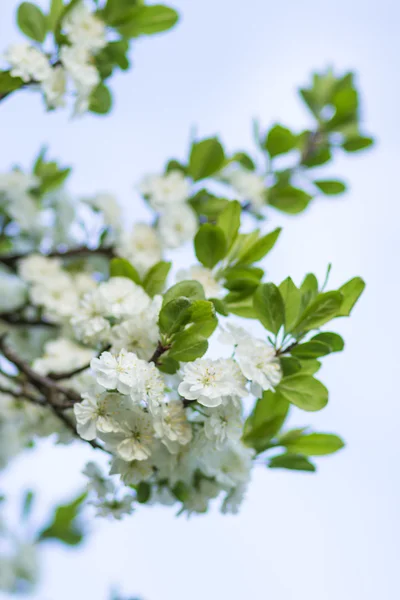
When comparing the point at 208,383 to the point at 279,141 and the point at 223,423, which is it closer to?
the point at 223,423

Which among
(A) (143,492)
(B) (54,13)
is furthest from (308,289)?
(B) (54,13)

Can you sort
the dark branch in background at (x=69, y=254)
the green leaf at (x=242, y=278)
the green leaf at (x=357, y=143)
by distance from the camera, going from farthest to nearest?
1. the green leaf at (x=357, y=143)
2. the dark branch in background at (x=69, y=254)
3. the green leaf at (x=242, y=278)

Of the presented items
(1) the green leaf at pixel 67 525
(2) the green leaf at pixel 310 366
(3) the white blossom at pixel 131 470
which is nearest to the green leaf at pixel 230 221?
(2) the green leaf at pixel 310 366

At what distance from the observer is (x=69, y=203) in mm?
1627

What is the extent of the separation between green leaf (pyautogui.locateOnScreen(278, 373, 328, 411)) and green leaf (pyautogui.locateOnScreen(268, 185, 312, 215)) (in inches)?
27.5

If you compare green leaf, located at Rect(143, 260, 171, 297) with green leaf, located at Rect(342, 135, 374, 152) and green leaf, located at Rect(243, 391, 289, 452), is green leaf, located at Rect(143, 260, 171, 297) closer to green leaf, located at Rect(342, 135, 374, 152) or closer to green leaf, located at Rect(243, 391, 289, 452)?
green leaf, located at Rect(243, 391, 289, 452)

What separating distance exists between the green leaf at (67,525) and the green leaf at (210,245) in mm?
1374

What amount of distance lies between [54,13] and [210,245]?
1.69 feet

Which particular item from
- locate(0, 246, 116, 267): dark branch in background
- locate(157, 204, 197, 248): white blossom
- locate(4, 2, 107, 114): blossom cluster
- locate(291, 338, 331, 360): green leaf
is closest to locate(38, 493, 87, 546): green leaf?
locate(0, 246, 116, 267): dark branch in background

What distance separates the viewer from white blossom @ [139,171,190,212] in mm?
1483

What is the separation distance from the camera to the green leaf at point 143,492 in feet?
3.22

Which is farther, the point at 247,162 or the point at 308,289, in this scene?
the point at 247,162

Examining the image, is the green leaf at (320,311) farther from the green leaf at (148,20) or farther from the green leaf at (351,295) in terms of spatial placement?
the green leaf at (148,20)

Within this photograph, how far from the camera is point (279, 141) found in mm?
1550
